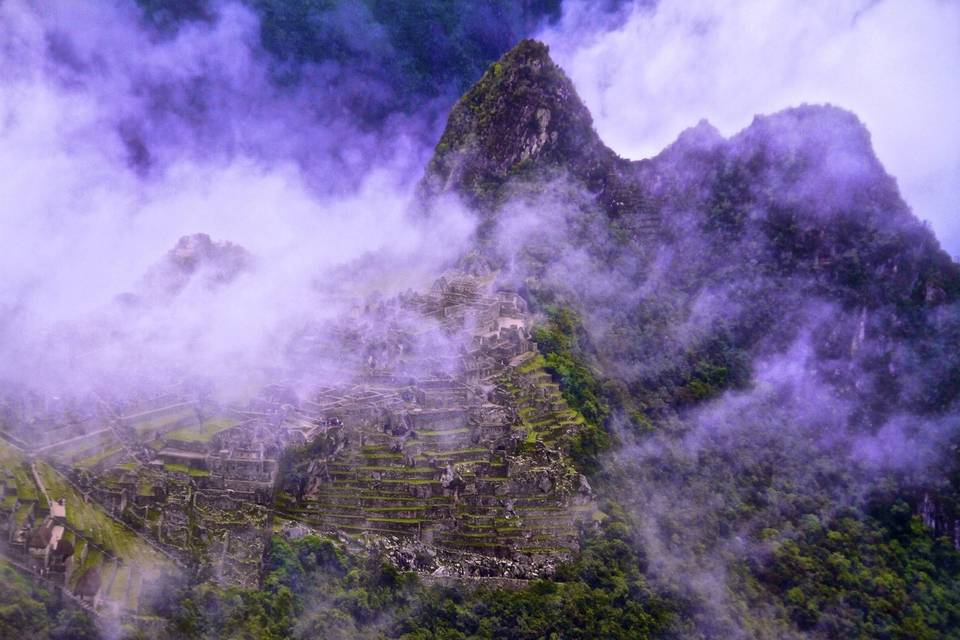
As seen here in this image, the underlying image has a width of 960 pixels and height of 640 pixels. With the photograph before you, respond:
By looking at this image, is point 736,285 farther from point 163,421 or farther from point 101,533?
point 101,533

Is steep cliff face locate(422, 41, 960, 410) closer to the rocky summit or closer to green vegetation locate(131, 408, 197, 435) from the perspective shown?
the rocky summit

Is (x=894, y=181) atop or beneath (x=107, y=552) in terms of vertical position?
atop

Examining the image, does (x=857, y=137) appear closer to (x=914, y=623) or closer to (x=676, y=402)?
(x=676, y=402)

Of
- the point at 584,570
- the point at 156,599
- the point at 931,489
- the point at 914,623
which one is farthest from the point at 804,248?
the point at 156,599

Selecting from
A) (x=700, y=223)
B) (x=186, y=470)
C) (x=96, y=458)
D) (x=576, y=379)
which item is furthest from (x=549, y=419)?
(x=700, y=223)

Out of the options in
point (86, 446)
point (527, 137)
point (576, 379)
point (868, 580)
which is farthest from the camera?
point (527, 137)

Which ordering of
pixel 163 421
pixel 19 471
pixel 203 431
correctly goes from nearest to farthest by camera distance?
pixel 19 471, pixel 163 421, pixel 203 431

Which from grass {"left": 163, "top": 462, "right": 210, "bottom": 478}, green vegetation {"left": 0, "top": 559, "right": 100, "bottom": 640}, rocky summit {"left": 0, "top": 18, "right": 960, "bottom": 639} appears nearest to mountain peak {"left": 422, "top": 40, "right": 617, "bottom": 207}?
rocky summit {"left": 0, "top": 18, "right": 960, "bottom": 639}

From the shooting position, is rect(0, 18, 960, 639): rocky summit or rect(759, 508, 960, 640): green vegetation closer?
rect(0, 18, 960, 639): rocky summit

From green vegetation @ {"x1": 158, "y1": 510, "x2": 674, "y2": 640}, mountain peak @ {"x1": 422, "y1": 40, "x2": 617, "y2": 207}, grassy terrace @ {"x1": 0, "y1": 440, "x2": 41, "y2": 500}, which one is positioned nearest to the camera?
grassy terrace @ {"x1": 0, "y1": 440, "x2": 41, "y2": 500}
